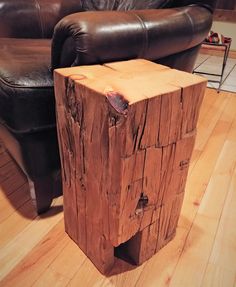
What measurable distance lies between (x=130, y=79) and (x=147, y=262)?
1.85ft

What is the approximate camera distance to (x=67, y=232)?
97 cm

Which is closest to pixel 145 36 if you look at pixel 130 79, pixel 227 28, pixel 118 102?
pixel 130 79

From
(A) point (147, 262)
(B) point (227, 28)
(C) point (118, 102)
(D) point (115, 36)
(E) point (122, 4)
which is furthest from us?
(B) point (227, 28)

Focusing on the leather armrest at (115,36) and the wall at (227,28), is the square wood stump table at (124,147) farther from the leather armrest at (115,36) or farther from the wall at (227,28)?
the wall at (227,28)

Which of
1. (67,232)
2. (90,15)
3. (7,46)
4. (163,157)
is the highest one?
(90,15)

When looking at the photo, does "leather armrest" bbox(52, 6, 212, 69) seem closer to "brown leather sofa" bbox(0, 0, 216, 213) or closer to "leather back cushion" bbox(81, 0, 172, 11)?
"brown leather sofa" bbox(0, 0, 216, 213)

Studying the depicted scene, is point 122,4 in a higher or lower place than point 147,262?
higher

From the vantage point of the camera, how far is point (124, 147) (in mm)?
612

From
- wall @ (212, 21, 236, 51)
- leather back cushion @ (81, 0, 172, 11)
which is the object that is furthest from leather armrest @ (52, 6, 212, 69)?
wall @ (212, 21, 236, 51)

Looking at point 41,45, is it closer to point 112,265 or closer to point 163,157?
point 163,157

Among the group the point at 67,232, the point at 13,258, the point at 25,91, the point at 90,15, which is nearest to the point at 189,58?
the point at 90,15

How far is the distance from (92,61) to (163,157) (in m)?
0.30

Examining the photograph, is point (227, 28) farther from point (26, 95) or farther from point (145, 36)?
point (26, 95)

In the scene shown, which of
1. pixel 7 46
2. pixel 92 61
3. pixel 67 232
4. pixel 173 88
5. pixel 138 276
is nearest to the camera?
pixel 173 88
